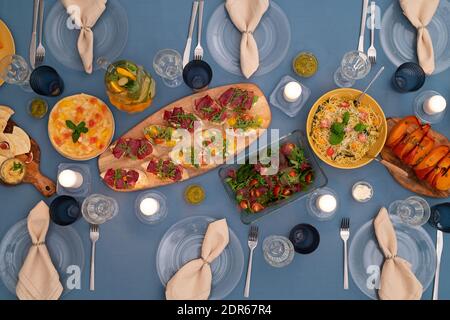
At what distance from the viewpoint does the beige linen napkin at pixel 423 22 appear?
173 cm

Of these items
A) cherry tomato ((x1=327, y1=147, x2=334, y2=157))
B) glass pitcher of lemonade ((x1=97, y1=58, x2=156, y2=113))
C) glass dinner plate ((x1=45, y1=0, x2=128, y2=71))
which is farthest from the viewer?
glass dinner plate ((x1=45, y1=0, x2=128, y2=71))

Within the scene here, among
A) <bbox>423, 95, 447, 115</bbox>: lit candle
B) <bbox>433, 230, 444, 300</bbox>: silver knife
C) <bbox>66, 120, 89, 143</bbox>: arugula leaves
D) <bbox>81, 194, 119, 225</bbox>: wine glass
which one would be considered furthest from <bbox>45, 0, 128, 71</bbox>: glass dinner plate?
<bbox>433, 230, 444, 300</bbox>: silver knife

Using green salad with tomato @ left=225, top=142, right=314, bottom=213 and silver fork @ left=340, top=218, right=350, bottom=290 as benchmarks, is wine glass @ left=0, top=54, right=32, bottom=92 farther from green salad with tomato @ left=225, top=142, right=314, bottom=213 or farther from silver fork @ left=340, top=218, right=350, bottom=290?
silver fork @ left=340, top=218, right=350, bottom=290

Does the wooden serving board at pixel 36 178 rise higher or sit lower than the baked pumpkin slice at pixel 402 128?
lower

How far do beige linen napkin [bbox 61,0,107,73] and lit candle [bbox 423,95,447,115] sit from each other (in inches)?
53.9

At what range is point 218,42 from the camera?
177cm

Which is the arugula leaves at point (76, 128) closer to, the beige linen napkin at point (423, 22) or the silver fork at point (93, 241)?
the silver fork at point (93, 241)

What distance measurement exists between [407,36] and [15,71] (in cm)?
162

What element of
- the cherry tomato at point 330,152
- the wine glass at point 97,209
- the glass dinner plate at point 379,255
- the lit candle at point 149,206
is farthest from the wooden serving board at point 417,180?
the wine glass at point 97,209

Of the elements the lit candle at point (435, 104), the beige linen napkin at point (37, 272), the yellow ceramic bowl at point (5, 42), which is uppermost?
the yellow ceramic bowl at point (5, 42)

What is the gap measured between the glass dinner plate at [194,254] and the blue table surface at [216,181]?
3 cm

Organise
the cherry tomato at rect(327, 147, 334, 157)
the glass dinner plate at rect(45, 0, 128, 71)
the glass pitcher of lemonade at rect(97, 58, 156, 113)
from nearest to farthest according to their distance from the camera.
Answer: the glass pitcher of lemonade at rect(97, 58, 156, 113) < the cherry tomato at rect(327, 147, 334, 157) < the glass dinner plate at rect(45, 0, 128, 71)

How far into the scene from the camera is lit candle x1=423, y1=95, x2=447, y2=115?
65.4 inches
